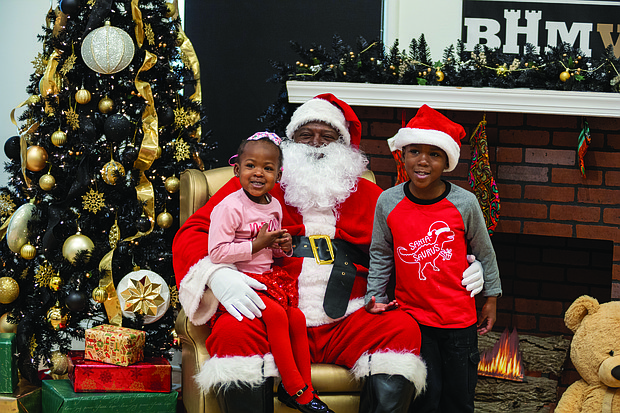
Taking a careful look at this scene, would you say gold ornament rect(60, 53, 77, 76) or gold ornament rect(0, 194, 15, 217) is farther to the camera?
gold ornament rect(0, 194, 15, 217)

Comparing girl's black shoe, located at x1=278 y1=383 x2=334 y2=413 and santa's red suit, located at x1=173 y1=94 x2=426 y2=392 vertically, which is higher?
santa's red suit, located at x1=173 y1=94 x2=426 y2=392

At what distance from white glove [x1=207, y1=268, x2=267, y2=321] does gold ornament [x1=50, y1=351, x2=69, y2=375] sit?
41.2 inches

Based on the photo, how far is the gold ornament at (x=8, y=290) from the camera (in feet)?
9.01

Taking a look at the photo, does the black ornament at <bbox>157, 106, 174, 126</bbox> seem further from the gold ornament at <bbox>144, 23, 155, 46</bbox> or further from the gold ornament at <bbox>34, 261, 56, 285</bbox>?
the gold ornament at <bbox>34, 261, 56, 285</bbox>

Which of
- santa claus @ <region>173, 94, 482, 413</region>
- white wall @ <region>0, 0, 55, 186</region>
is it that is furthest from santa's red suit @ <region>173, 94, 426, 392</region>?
white wall @ <region>0, 0, 55, 186</region>

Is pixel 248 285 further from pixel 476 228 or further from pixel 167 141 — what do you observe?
pixel 167 141

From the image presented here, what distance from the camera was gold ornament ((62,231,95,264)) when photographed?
8.89 feet

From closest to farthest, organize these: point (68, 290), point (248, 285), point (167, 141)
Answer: point (248, 285), point (68, 290), point (167, 141)

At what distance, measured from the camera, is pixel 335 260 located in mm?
2426

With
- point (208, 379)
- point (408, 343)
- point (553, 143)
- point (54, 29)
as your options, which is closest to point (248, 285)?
point (208, 379)

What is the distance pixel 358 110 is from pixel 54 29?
1550mm

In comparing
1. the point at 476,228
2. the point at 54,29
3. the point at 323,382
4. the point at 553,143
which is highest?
the point at 54,29

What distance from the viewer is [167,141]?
2.98 m

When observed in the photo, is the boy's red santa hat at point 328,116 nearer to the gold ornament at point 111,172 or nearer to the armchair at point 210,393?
the gold ornament at point 111,172
